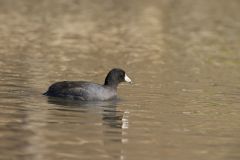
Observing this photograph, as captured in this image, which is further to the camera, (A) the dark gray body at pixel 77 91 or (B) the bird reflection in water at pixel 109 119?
(A) the dark gray body at pixel 77 91

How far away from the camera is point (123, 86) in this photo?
23.2m

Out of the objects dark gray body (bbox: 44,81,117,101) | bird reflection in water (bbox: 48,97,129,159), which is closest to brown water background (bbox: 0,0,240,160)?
bird reflection in water (bbox: 48,97,129,159)

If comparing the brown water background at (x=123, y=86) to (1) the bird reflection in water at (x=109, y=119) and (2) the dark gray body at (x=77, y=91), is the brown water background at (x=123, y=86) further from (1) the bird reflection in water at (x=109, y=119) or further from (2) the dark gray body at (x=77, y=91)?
(2) the dark gray body at (x=77, y=91)

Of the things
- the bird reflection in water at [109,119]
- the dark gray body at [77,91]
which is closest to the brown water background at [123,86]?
the bird reflection in water at [109,119]

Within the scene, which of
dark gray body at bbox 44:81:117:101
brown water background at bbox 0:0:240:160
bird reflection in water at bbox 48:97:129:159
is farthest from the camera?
dark gray body at bbox 44:81:117:101

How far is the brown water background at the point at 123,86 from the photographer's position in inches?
596

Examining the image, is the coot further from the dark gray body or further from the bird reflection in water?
the bird reflection in water

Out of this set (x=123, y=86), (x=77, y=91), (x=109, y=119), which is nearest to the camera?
(x=109, y=119)

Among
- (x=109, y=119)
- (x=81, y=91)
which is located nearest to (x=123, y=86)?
(x=81, y=91)

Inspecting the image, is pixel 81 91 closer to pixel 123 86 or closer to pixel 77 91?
pixel 77 91

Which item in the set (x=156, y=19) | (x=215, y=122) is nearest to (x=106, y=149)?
(x=215, y=122)

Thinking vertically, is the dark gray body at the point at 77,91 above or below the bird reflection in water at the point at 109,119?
above

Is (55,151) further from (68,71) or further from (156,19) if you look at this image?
(156,19)

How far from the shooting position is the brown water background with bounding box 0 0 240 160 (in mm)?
15141
